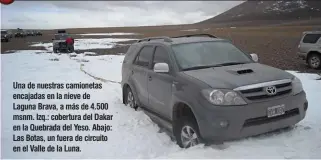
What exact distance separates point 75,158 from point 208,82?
2.16 metres

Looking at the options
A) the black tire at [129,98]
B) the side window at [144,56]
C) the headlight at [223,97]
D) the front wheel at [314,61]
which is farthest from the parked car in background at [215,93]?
the front wheel at [314,61]

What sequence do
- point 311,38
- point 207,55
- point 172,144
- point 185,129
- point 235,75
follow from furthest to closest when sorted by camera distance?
point 311,38 → point 207,55 → point 172,144 → point 185,129 → point 235,75

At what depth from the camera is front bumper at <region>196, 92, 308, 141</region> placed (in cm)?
402

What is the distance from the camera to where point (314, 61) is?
44.3 ft

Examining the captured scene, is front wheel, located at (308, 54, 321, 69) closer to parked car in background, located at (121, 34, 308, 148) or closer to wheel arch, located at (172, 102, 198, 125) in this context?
parked car in background, located at (121, 34, 308, 148)

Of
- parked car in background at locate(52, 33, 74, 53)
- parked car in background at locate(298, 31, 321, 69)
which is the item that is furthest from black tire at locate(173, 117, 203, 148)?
parked car in background at locate(52, 33, 74, 53)

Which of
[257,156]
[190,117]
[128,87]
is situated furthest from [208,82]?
[128,87]

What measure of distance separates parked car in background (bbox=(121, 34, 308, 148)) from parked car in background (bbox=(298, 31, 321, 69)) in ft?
30.5

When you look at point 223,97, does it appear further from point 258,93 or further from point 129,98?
point 129,98

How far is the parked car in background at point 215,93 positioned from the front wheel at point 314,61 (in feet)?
30.2

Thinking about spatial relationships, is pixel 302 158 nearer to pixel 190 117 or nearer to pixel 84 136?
pixel 190 117

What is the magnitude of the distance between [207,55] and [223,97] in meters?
1.35

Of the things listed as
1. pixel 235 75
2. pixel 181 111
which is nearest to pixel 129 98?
pixel 181 111

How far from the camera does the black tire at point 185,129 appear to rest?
14.1 feet
